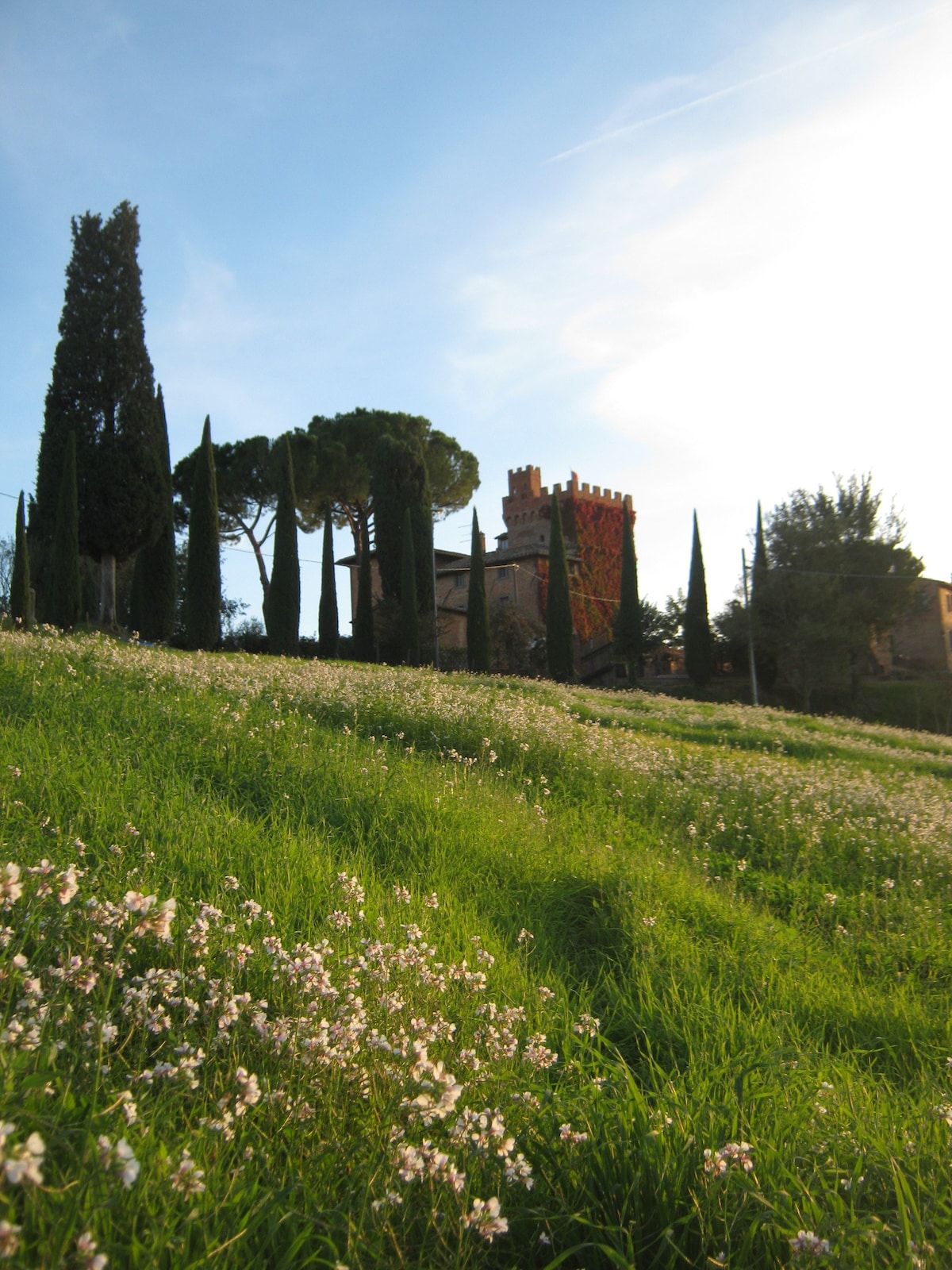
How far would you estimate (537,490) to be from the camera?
5512cm

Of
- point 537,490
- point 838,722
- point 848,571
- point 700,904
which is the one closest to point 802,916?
point 700,904

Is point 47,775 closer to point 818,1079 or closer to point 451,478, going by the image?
point 818,1079

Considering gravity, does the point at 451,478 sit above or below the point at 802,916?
above

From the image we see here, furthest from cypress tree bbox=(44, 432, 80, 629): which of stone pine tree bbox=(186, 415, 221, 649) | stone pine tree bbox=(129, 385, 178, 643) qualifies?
stone pine tree bbox=(186, 415, 221, 649)

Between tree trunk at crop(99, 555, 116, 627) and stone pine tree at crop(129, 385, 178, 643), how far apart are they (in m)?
1.02

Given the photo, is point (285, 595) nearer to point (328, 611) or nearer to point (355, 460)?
point (328, 611)

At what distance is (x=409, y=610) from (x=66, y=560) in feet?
52.4

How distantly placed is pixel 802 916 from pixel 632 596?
3765cm

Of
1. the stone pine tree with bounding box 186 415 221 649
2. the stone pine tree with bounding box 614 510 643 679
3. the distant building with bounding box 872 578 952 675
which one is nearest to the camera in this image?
the stone pine tree with bounding box 186 415 221 649

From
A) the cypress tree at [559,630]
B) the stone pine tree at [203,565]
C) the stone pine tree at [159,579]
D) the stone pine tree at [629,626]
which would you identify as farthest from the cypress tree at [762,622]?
the stone pine tree at [159,579]

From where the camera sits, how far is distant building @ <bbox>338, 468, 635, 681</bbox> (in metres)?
50.0

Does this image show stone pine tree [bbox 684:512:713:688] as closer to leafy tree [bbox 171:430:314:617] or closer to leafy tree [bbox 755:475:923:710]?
leafy tree [bbox 755:475:923:710]

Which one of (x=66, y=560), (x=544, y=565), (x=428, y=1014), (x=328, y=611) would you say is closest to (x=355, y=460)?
(x=328, y=611)

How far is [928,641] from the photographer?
52125mm
